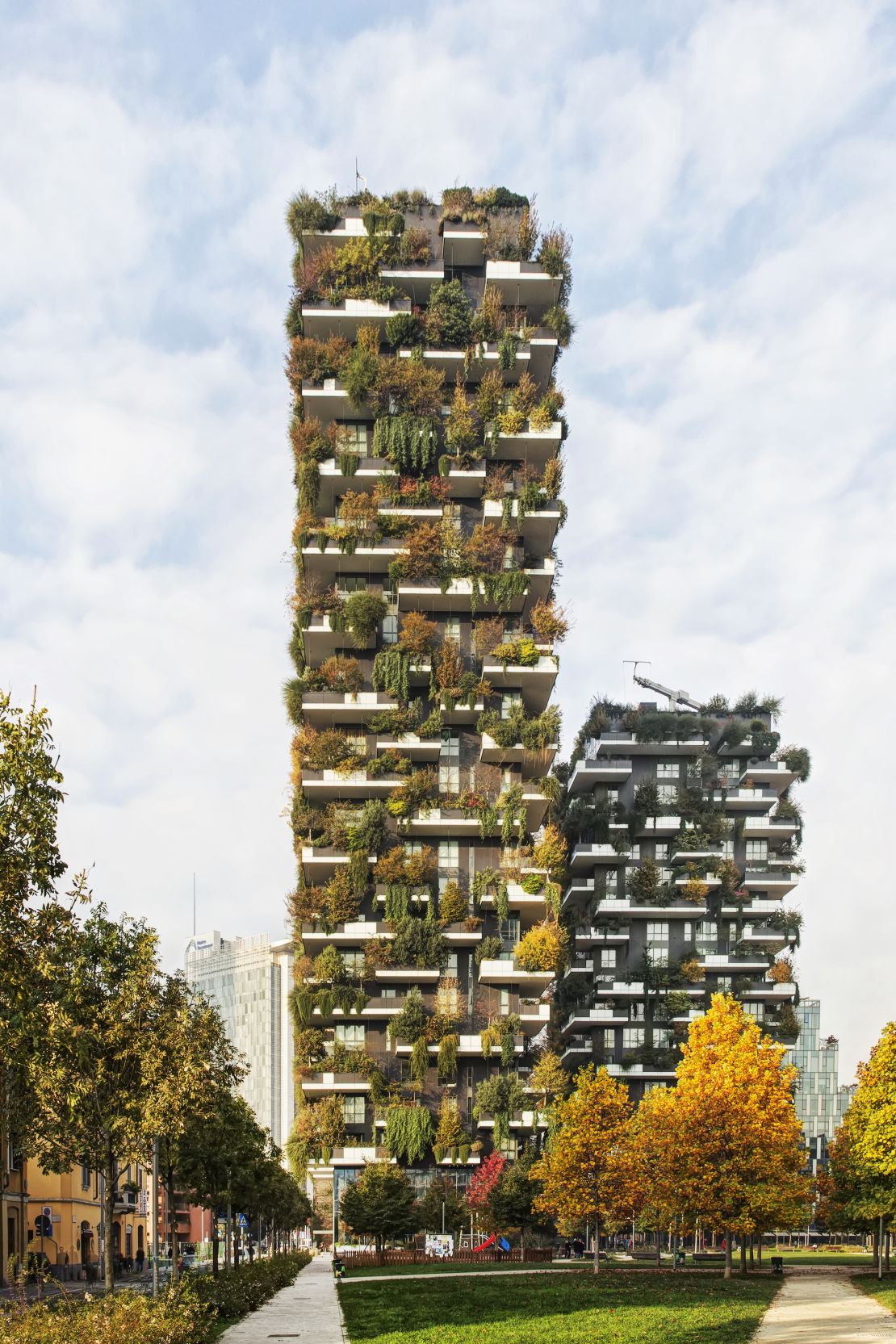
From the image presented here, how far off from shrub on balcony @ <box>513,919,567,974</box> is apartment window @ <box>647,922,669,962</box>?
35.0 meters

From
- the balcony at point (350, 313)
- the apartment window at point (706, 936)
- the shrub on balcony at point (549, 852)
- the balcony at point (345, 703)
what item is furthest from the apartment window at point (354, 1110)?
the balcony at point (350, 313)

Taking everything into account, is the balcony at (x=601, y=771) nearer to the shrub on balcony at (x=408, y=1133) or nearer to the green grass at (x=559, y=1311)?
the shrub on balcony at (x=408, y=1133)

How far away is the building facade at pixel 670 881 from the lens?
106m

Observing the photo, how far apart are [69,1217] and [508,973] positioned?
31520mm

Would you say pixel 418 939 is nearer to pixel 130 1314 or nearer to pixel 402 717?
pixel 402 717

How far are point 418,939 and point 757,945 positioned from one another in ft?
140

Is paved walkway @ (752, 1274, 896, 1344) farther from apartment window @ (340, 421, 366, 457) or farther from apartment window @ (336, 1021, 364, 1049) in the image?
apartment window @ (340, 421, 366, 457)

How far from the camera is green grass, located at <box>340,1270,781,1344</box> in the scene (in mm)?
27391

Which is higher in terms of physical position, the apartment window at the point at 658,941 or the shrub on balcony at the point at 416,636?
the shrub on balcony at the point at 416,636

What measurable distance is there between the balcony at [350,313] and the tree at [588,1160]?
147 ft

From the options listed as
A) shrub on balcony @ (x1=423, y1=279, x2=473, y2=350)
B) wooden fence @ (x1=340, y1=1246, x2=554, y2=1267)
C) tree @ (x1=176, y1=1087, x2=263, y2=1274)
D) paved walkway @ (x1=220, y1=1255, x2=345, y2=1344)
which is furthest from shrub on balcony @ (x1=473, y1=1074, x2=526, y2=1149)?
shrub on balcony @ (x1=423, y1=279, x2=473, y2=350)

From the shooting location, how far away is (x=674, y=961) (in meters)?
108

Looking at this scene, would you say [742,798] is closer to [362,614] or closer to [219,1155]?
[362,614]

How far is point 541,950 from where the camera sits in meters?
74.1
